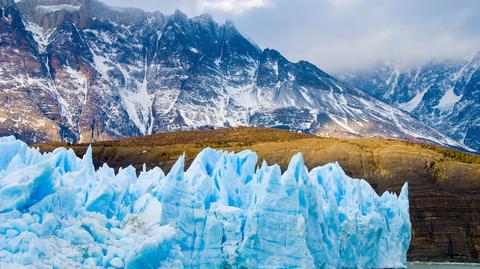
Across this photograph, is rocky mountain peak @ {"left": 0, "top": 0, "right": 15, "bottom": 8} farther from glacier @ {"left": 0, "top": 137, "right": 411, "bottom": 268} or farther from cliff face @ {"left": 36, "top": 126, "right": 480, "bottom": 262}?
glacier @ {"left": 0, "top": 137, "right": 411, "bottom": 268}

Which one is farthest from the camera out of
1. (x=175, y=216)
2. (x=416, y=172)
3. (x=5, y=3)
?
(x=5, y=3)

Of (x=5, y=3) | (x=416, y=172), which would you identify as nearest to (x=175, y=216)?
(x=416, y=172)

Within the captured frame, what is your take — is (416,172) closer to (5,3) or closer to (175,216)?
(175,216)

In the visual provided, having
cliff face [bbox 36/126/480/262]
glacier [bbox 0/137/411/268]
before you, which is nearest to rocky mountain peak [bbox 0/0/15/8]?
cliff face [bbox 36/126/480/262]

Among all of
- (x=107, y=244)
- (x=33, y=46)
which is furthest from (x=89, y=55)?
(x=107, y=244)

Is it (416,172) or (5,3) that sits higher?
(5,3)

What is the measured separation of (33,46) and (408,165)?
137862 millimetres

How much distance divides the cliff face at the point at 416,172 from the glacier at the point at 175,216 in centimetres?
3263

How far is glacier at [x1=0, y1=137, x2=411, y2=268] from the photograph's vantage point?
22578mm

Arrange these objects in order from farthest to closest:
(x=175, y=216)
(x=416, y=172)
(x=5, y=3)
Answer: (x=5, y=3) < (x=416, y=172) < (x=175, y=216)

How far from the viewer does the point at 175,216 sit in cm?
2697

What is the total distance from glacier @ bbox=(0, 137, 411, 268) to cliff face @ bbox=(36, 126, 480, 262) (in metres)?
32.6

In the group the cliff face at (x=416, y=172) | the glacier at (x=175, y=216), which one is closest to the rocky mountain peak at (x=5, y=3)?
the cliff face at (x=416, y=172)

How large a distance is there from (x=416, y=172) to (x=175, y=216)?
169 feet
